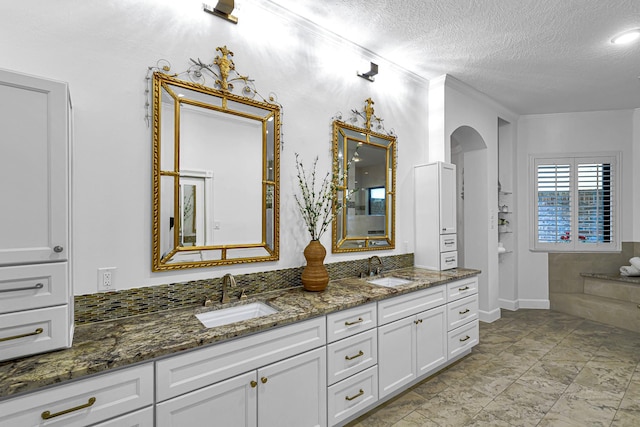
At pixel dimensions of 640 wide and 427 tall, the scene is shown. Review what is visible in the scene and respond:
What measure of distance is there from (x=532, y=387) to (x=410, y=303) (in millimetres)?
1269

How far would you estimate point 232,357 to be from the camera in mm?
1568

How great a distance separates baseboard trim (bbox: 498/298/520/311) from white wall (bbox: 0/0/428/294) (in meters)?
3.93

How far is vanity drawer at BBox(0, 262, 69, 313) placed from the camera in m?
1.19

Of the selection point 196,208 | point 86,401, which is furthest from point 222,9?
point 86,401

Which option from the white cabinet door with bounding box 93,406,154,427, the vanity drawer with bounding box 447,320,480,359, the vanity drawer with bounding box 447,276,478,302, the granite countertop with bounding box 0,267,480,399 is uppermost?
the granite countertop with bounding box 0,267,480,399

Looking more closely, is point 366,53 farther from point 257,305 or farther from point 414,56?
point 257,305

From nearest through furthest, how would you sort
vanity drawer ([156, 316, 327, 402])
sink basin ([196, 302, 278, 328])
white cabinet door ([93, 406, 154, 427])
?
white cabinet door ([93, 406, 154, 427]) → vanity drawer ([156, 316, 327, 402]) → sink basin ([196, 302, 278, 328])

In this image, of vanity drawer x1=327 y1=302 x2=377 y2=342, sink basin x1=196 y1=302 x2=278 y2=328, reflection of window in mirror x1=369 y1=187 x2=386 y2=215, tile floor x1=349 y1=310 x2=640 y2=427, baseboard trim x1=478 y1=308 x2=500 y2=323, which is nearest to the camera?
sink basin x1=196 y1=302 x2=278 y2=328

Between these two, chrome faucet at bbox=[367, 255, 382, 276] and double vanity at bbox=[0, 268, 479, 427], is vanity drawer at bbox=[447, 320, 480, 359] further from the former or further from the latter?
chrome faucet at bbox=[367, 255, 382, 276]

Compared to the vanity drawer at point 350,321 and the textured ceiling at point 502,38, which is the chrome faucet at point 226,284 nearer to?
the vanity drawer at point 350,321

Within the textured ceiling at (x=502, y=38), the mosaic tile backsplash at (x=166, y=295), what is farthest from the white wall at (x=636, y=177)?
the mosaic tile backsplash at (x=166, y=295)

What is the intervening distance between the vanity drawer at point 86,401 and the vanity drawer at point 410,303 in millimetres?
1493

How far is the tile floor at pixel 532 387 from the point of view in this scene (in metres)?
2.27

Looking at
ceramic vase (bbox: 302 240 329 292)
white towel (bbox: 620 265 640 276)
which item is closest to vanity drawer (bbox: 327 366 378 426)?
ceramic vase (bbox: 302 240 329 292)
